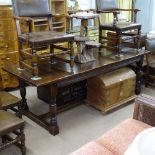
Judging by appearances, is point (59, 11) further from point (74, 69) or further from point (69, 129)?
point (69, 129)

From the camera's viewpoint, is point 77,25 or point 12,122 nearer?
point 12,122

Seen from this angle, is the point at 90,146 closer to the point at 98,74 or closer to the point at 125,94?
the point at 98,74

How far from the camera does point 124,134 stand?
167 centimetres

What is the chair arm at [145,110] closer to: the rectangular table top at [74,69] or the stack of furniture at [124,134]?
the stack of furniture at [124,134]

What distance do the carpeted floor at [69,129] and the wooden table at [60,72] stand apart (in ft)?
0.35

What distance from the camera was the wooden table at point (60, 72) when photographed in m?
2.31

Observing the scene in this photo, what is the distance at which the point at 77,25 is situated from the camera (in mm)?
4512

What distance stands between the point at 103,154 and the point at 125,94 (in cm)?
165

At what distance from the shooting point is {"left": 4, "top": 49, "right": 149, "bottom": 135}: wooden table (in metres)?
2.31

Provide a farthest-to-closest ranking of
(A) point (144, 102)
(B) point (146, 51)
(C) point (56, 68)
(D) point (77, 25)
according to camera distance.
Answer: (D) point (77, 25)
(B) point (146, 51)
(C) point (56, 68)
(A) point (144, 102)

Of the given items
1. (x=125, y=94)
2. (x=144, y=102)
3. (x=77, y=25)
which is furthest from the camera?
(x=77, y=25)

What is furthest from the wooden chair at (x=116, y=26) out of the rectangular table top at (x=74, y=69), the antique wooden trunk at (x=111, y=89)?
the antique wooden trunk at (x=111, y=89)

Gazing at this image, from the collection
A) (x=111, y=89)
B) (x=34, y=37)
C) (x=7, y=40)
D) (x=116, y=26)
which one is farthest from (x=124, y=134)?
(x=7, y=40)

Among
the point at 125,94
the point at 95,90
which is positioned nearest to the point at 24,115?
the point at 95,90
